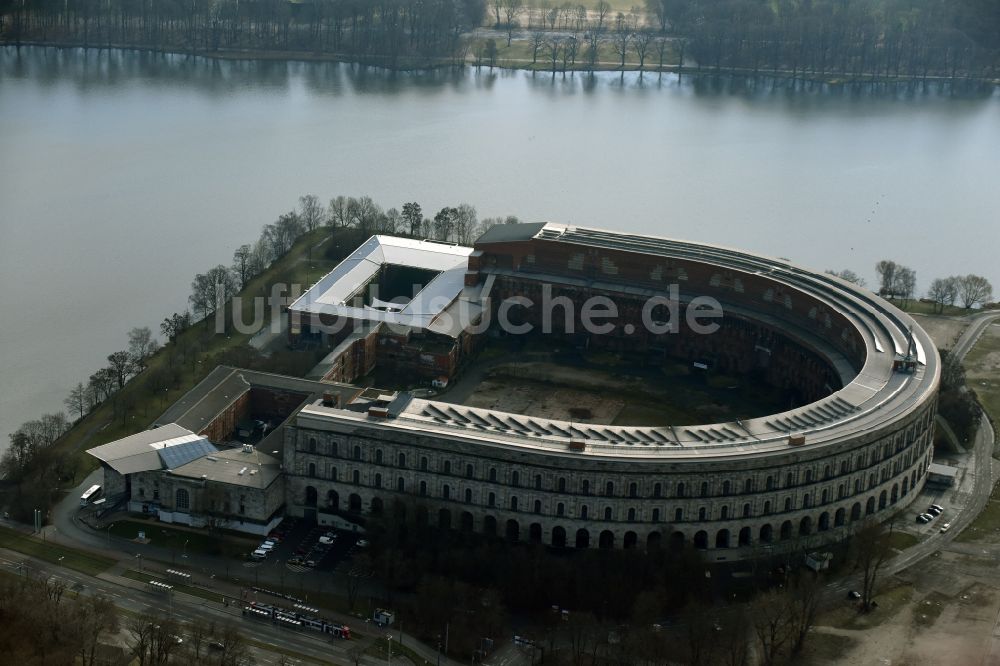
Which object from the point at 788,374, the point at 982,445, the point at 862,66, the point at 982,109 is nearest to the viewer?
the point at 982,445

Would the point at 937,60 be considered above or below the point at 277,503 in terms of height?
above

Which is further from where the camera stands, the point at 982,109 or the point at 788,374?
the point at 982,109

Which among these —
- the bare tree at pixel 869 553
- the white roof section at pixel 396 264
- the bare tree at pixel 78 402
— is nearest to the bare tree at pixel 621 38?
the white roof section at pixel 396 264

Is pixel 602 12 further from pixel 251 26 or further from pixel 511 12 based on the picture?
pixel 251 26

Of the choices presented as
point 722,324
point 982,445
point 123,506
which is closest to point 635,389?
point 722,324

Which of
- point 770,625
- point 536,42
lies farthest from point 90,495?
point 536,42

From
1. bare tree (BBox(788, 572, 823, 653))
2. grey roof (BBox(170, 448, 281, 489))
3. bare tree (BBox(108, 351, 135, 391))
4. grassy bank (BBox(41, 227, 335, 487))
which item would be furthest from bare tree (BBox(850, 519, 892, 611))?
bare tree (BBox(108, 351, 135, 391))

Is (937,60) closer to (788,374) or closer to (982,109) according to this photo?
(982,109)
